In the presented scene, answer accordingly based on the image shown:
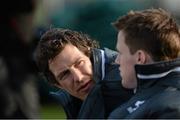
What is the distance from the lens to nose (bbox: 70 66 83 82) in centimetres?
374

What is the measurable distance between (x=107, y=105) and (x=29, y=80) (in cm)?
123

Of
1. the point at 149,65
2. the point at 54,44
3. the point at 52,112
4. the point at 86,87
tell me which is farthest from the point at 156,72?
the point at 52,112

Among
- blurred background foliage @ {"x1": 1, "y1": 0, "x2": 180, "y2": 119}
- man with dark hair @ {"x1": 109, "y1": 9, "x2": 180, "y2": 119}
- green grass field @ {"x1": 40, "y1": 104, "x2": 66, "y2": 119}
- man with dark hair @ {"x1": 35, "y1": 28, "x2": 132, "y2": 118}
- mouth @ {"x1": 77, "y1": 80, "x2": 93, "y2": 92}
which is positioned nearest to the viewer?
man with dark hair @ {"x1": 109, "y1": 9, "x2": 180, "y2": 119}

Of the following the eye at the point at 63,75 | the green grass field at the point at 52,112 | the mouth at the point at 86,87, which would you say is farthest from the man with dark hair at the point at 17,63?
the green grass field at the point at 52,112

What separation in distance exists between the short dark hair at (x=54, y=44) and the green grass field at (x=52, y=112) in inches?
185

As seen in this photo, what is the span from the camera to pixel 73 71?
12.5ft

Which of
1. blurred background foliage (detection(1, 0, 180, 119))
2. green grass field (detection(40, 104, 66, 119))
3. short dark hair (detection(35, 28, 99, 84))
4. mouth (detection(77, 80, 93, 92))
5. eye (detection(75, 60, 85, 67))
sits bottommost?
green grass field (detection(40, 104, 66, 119))

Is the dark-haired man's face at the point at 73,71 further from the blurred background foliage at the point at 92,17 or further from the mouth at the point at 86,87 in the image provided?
the blurred background foliage at the point at 92,17

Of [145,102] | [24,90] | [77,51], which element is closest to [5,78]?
[24,90]

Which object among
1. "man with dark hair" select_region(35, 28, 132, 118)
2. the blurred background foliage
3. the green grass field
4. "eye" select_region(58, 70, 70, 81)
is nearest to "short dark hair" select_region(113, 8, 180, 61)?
"man with dark hair" select_region(35, 28, 132, 118)

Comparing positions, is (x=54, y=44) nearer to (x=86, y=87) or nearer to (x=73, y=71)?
(x=73, y=71)

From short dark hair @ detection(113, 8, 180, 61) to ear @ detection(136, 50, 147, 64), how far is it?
2 centimetres

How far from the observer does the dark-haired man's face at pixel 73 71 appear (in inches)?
147

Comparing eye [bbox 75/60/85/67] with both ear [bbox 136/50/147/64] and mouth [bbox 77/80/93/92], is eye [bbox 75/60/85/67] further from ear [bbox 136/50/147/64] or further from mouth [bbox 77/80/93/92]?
ear [bbox 136/50/147/64]
